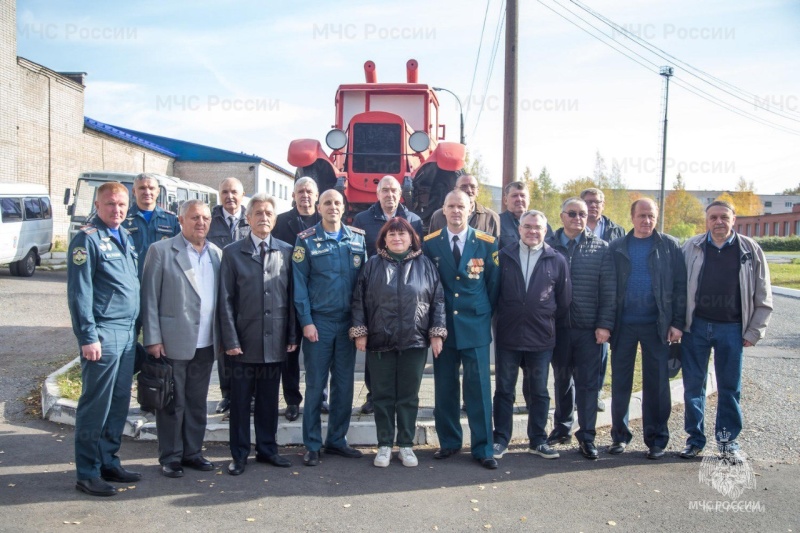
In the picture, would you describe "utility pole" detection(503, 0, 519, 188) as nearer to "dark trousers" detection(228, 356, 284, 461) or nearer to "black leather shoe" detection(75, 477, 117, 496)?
"dark trousers" detection(228, 356, 284, 461)

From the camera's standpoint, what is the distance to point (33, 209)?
1698cm

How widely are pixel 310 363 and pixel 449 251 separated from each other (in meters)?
1.46

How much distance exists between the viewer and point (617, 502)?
13.6 feet

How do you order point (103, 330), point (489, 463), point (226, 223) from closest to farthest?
point (103, 330), point (489, 463), point (226, 223)

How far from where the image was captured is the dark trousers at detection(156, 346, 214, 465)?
463 centimetres

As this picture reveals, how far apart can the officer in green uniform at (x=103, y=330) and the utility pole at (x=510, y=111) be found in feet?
18.7

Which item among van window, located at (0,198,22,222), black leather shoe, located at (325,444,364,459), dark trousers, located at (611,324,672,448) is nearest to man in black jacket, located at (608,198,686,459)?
dark trousers, located at (611,324,672,448)

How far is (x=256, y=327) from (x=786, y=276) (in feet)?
77.9

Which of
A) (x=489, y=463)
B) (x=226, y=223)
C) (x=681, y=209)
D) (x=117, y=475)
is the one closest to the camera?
(x=117, y=475)

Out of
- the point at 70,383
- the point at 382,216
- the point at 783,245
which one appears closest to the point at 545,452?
the point at 382,216

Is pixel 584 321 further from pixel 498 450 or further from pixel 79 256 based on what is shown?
pixel 79 256

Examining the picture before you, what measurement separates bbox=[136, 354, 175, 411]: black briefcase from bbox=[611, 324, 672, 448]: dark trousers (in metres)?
3.61

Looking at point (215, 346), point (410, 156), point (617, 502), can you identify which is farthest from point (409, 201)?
point (617, 502)

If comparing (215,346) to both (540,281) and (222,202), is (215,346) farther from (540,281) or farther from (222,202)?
(540,281)
